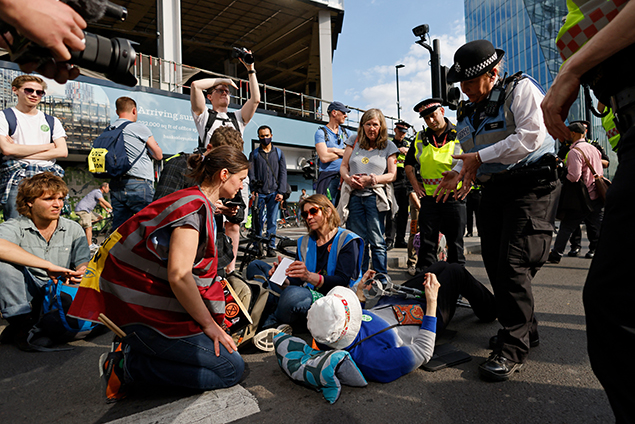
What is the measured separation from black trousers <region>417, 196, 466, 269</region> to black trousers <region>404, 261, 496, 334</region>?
960 mm

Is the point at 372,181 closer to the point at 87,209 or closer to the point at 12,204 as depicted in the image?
the point at 12,204

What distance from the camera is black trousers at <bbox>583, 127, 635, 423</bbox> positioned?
3.39 feet

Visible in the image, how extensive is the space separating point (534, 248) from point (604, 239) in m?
1.39

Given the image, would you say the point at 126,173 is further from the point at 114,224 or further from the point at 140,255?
the point at 140,255

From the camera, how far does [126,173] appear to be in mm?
4207

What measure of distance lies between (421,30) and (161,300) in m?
5.97

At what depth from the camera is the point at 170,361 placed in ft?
7.06

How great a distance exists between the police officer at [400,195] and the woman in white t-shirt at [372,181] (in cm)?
245

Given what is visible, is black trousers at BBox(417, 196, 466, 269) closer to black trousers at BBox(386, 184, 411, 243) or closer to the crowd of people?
the crowd of people

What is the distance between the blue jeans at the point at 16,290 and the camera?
2934mm

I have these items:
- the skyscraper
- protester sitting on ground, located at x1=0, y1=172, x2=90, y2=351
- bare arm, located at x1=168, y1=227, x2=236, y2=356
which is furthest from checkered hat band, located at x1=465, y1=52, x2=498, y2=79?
the skyscraper

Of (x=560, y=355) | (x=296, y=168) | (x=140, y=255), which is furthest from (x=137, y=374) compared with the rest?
(x=296, y=168)

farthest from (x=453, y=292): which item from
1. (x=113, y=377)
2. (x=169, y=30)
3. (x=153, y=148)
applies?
(x=169, y=30)

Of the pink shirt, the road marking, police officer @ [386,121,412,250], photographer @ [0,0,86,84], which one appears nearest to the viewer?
photographer @ [0,0,86,84]
